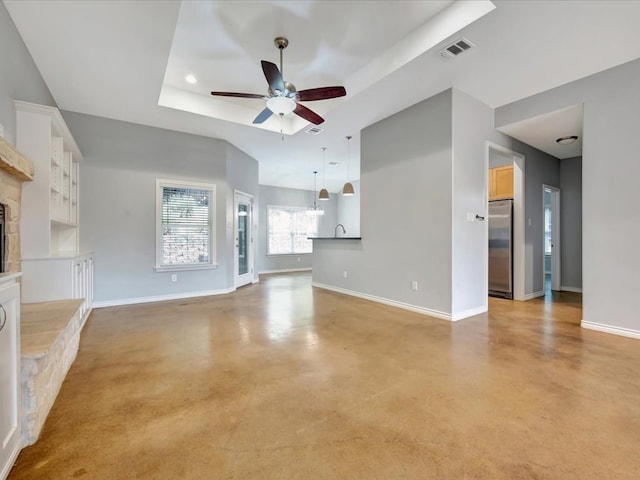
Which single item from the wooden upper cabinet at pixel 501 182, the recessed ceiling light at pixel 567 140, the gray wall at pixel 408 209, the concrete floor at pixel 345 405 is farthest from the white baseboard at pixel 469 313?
the recessed ceiling light at pixel 567 140

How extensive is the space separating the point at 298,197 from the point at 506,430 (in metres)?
8.89

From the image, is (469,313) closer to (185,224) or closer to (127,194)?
(185,224)

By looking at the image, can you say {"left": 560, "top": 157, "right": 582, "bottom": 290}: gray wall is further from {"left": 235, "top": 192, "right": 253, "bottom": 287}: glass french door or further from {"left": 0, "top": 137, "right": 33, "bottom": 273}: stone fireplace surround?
{"left": 0, "top": 137, "right": 33, "bottom": 273}: stone fireplace surround

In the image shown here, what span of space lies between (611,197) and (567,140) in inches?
81.5

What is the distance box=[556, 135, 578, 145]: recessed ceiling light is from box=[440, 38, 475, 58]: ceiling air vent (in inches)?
119

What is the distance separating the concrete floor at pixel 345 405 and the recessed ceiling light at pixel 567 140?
3.11 m

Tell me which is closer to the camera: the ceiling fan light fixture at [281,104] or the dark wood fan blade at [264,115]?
the ceiling fan light fixture at [281,104]

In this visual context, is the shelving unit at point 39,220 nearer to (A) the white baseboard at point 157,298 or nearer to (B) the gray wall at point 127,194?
(B) the gray wall at point 127,194

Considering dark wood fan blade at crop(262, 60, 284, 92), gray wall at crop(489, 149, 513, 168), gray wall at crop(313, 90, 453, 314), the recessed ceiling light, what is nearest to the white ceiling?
the recessed ceiling light

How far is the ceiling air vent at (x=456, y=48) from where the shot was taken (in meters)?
2.88

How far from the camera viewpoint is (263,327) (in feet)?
11.8

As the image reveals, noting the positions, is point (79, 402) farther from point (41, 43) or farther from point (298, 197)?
point (298, 197)

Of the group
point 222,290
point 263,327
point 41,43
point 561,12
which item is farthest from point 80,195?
point 561,12

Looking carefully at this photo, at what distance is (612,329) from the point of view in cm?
328
